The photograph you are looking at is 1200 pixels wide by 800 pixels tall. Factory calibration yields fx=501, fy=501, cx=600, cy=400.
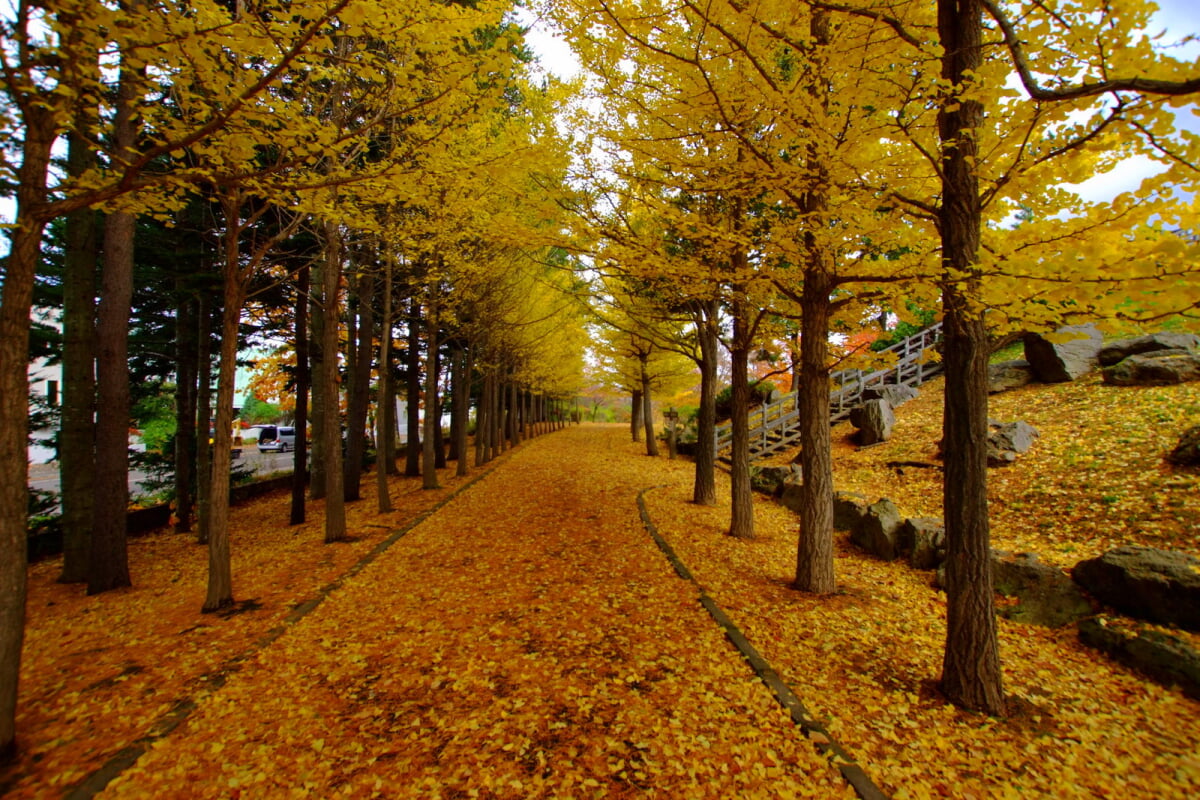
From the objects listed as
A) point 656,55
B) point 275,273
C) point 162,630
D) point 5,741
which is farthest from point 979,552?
point 275,273

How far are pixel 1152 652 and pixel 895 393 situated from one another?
11383mm

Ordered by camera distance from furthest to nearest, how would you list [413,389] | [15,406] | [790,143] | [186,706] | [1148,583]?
[413,389] → [790,143] → [1148,583] → [186,706] → [15,406]

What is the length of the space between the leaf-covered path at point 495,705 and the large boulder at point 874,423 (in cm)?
846

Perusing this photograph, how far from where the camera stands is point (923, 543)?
6.21 m

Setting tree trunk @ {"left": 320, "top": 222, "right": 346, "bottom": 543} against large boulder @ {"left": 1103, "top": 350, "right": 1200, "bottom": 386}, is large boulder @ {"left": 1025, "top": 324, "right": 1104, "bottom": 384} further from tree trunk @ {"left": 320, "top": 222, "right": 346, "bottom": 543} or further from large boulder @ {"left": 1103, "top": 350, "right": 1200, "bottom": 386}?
tree trunk @ {"left": 320, "top": 222, "right": 346, "bottom": 543}

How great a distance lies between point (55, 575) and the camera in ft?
22.0

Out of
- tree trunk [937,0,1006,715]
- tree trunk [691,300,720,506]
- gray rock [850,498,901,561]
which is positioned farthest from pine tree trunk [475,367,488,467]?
tree trunk [937,0,1006,715]

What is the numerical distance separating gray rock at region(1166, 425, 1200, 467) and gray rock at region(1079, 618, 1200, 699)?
12.6ft

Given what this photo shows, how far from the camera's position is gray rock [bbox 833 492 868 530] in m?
7.41

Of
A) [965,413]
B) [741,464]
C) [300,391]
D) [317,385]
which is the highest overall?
[317,385]

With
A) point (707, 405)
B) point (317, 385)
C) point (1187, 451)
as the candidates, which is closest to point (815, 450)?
point (707, 405)

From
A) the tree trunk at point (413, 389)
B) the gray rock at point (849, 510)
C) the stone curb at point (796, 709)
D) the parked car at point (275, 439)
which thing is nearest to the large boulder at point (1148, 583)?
the gray rock at point (849, 510)

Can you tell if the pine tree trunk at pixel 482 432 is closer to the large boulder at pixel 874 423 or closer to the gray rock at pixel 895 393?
the large boulder at pixel 874 423

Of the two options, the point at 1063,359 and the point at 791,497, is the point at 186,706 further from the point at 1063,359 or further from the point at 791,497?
the point at 1063,359
